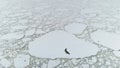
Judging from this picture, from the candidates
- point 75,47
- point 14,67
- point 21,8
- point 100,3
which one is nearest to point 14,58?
point 14,67

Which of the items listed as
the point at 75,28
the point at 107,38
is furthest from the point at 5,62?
the point at 107,38

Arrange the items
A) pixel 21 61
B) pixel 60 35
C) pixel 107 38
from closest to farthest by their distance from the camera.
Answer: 1. pixel 21 61
2. pixel 107 38
3. pixel 60 35

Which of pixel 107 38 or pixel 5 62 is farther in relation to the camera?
pixel 107 38

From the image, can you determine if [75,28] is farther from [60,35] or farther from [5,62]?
[5,62]

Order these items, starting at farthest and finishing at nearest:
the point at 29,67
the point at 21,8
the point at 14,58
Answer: the point at 21,8 → the point at 14,58 → the point at 29,67

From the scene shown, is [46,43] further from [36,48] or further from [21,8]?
[21,8]

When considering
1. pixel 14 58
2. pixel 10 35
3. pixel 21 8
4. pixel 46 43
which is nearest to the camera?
pixel 14 58

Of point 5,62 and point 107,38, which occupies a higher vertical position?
point 107,38

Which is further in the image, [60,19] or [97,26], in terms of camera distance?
[60,19]
